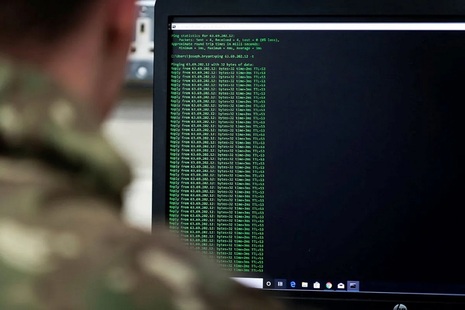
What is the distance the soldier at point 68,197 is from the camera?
28cm

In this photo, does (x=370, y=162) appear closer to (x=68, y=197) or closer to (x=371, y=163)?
(x=371, y=163)

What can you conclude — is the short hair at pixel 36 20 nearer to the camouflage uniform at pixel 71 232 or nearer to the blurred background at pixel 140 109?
the camouflage uniform at pixel 71 232

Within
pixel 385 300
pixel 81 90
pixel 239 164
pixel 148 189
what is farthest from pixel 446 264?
pixel 81 90

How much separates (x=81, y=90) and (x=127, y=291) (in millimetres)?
88

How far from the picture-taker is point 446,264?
2.63 feet

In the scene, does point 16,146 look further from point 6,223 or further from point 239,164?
point 239,164

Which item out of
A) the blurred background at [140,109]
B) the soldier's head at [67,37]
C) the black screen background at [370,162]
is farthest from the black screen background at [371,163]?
the soldier's head at [67,37]

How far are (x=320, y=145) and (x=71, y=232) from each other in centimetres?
54

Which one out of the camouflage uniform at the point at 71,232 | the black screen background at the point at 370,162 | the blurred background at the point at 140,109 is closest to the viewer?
the camouflage uniform at the point at 71,232

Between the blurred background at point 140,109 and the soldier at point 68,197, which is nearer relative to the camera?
the soldier at point 68,197

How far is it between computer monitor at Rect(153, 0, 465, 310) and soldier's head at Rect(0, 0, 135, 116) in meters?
0.49

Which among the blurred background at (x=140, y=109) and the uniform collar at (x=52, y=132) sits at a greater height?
the blurred background at (x=140, y=109)

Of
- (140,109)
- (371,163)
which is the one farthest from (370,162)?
(140,109)

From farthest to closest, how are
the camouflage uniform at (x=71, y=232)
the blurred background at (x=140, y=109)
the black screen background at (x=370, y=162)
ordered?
the blurred background at (x=140, y=109), the black screen background at (x=370, y=162), the camouflage uniform at (x=71, y=232)
